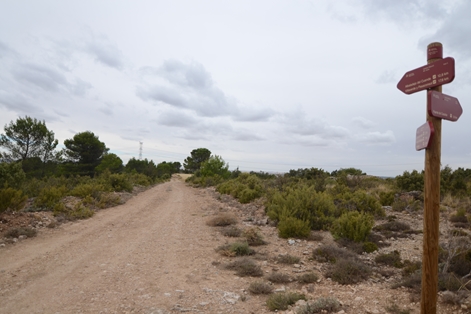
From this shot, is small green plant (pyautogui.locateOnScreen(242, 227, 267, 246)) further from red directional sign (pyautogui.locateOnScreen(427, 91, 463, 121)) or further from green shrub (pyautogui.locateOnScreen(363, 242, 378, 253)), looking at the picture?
red directional sign (pyautogui.locateOnScreen(427, 91, 463, 121))

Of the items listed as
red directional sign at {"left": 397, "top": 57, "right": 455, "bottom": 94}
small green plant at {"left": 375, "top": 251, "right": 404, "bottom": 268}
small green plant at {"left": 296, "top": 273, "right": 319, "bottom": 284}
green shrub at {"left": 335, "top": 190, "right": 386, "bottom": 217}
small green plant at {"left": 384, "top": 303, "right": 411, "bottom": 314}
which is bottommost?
small green plant at {"left": 296, "top": 273, "right": 319, "bottom": 284}

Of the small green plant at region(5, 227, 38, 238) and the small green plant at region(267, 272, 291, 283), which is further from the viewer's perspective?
the small green plant at region(5, 227, 38, 238)

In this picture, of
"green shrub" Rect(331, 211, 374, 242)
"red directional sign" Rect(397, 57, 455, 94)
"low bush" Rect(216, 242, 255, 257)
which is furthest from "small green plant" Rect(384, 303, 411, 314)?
"green shrub" Rect(331, 211, 374, 242)

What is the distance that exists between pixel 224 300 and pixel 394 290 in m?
3.03

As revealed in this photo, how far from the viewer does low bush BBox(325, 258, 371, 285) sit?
5883 millimetres

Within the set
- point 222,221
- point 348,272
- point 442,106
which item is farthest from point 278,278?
point 222,221

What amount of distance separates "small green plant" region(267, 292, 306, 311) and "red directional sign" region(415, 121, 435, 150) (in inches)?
120

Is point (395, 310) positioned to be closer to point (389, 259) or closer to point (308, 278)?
point (308, 278)

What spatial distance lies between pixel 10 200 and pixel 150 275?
7.64 meters

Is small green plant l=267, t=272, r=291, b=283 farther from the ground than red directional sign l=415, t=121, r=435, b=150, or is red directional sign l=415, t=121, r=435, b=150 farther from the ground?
red directional sign l=415, t=121, r=435, b=150

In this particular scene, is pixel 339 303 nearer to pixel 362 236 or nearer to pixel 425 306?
pixel 425 306

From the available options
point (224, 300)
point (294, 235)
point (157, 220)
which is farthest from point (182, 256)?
point (157, 220)

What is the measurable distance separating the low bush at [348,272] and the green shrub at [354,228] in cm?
272

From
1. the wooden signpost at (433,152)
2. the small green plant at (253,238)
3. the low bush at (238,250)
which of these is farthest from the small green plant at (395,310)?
the small green plant at (253,238)
